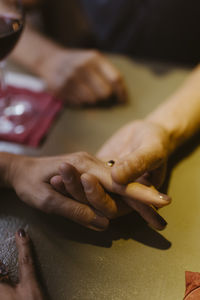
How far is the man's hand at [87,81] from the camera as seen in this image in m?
0.88

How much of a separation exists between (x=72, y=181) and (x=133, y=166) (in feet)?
0.33

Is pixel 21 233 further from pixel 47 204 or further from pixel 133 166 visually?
pixel 133 166

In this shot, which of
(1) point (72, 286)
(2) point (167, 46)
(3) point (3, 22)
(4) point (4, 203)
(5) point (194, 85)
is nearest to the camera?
Answer: (1) point (72, 286)

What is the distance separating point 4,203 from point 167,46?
3.01 feet

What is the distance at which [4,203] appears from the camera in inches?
23.0

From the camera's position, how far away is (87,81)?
901 mm


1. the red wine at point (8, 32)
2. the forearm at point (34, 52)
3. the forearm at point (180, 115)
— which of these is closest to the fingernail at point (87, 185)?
the forearm at point (180, 115)

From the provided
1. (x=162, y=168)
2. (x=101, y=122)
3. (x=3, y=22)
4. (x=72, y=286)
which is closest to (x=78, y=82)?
(x=101, y=122)

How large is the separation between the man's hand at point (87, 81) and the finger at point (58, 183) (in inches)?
16.0

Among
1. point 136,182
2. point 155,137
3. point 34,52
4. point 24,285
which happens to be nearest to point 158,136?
point 155,137

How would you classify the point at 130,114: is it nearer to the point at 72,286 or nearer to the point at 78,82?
the point at 78,82

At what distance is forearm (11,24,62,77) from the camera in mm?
978

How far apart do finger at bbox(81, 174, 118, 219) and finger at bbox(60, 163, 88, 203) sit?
16 millimetres

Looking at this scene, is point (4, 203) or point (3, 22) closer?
point (4, 203)
